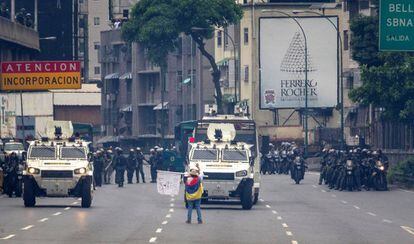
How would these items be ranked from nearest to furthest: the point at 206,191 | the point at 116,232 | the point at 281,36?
1. the point at 116,232
2. the point at 206,191
3. the point at 281,36

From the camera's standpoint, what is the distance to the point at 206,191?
145 ft

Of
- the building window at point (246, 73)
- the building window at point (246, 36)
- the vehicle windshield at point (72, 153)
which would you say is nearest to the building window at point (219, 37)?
the building window at point (246, 36)

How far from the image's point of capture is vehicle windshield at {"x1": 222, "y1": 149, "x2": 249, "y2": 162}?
45469 millimetres

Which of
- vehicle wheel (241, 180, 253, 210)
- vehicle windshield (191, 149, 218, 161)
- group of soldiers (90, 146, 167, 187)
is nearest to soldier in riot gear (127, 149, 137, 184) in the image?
group of soldiers (90, 146, 167, 187)

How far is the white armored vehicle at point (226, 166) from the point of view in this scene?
4425cm

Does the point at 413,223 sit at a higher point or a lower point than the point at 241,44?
lower

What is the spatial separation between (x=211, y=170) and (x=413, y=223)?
829 centimetres

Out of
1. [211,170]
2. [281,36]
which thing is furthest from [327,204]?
[281,36]

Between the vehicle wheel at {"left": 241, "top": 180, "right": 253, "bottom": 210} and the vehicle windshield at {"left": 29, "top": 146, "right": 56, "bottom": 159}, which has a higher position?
the vehicle windshield at {"left": 29, "top": 146, "right": 56, "bottom": 159}

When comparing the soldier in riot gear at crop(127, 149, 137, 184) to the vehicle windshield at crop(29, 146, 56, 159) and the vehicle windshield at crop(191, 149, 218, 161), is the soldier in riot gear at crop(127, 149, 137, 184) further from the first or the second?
the vehicle windshield at crop(191, 149, 218, 161)

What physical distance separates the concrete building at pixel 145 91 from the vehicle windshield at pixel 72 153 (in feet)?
251

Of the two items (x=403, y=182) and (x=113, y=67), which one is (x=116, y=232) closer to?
(x=403, y=182)

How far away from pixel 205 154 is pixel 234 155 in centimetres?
97

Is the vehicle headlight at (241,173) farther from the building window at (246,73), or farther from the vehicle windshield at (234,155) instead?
the building window at (246,73)
